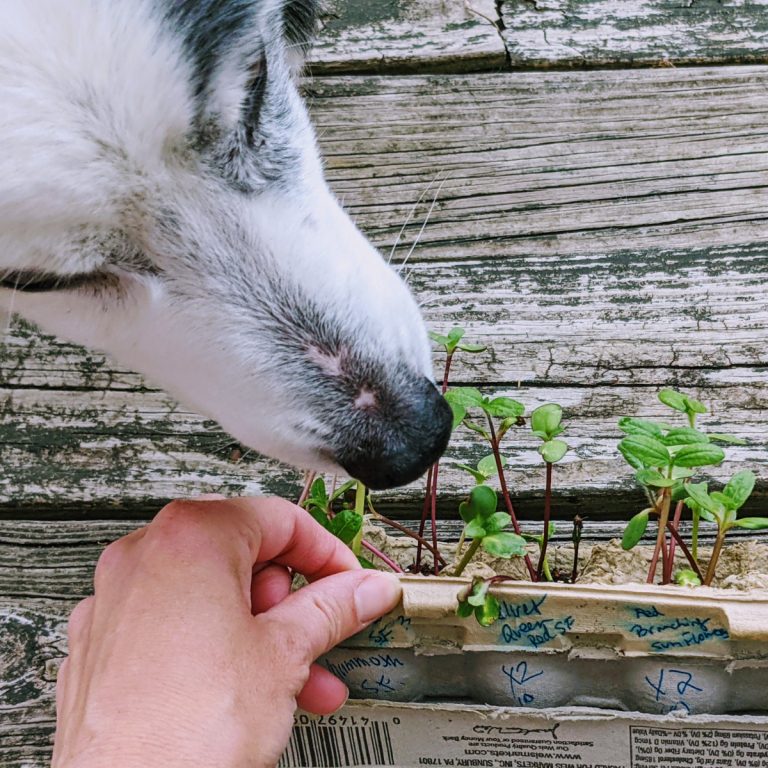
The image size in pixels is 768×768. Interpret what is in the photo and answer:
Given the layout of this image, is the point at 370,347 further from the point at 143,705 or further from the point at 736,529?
the point at 736,529

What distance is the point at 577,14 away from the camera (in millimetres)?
1664

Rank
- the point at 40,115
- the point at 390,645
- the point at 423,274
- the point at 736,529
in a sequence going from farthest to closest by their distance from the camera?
the point at 423,274
the point at 736,529
the point at 390,645
the point at 40,115

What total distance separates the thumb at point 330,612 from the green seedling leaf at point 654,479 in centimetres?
27

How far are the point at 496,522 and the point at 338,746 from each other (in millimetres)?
310

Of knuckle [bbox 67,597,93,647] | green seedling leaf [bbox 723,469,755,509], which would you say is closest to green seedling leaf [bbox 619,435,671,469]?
green seedling leaf [bbox 723,469,755,509]

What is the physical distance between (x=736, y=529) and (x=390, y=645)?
0.65m

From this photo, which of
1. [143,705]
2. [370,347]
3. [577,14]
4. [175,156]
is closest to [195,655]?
[143,705]

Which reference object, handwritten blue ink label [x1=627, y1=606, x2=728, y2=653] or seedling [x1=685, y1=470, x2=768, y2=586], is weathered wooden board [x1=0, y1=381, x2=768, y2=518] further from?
handwritten blue ink label [x1=627, y1=606, x2=728, y2=653]

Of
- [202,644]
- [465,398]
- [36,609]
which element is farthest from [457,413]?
[36,609]

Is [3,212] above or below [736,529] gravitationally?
above

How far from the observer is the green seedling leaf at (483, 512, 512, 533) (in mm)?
782

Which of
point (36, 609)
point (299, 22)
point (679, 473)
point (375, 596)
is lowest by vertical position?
point (36, 609)

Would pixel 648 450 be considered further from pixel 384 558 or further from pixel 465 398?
pixel 384 558

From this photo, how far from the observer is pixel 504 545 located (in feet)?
2.49
